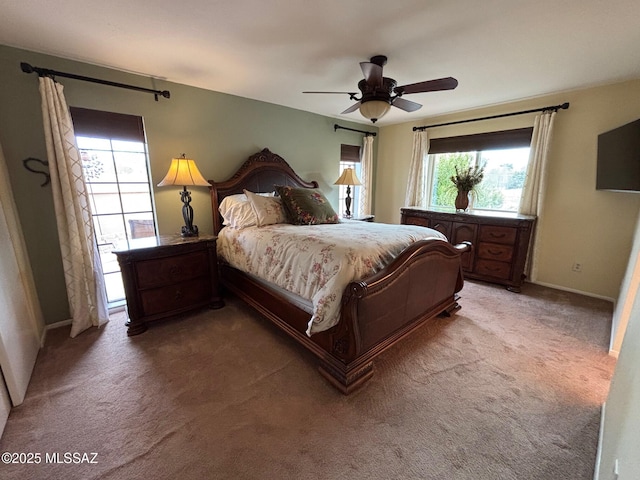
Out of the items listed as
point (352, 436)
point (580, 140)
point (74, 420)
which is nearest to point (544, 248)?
point (580, 140)

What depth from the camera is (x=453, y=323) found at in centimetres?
249

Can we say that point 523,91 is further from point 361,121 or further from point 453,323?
point 453,323

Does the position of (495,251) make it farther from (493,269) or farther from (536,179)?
(536,179)

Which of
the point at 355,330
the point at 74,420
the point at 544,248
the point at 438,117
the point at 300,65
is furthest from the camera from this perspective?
the point at 438,117

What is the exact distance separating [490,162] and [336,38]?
9.82 ft

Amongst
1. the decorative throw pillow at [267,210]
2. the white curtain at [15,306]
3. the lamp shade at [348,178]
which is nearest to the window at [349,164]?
the lamp shade at [348,178]

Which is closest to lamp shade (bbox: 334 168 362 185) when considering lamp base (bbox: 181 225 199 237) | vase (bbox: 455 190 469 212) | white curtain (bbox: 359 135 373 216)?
white curtain (bbox: 359 135 373 216)

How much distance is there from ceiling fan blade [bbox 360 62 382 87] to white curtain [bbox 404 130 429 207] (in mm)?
2406

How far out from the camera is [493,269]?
11.0 ft

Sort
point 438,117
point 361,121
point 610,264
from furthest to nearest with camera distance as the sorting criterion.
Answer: point 361,121
point 438,117
point 610,264

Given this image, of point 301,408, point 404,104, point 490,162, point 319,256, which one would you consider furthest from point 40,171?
point 490,162

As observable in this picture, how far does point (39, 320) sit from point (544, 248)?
5432 millimetres

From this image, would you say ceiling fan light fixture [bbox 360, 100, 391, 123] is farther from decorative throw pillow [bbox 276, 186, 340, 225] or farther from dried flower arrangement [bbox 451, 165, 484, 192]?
dried flower arrangement [bbox 451, 165, 484, 192]

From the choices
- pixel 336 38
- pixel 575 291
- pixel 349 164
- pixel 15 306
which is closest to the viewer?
pixel 15 306
